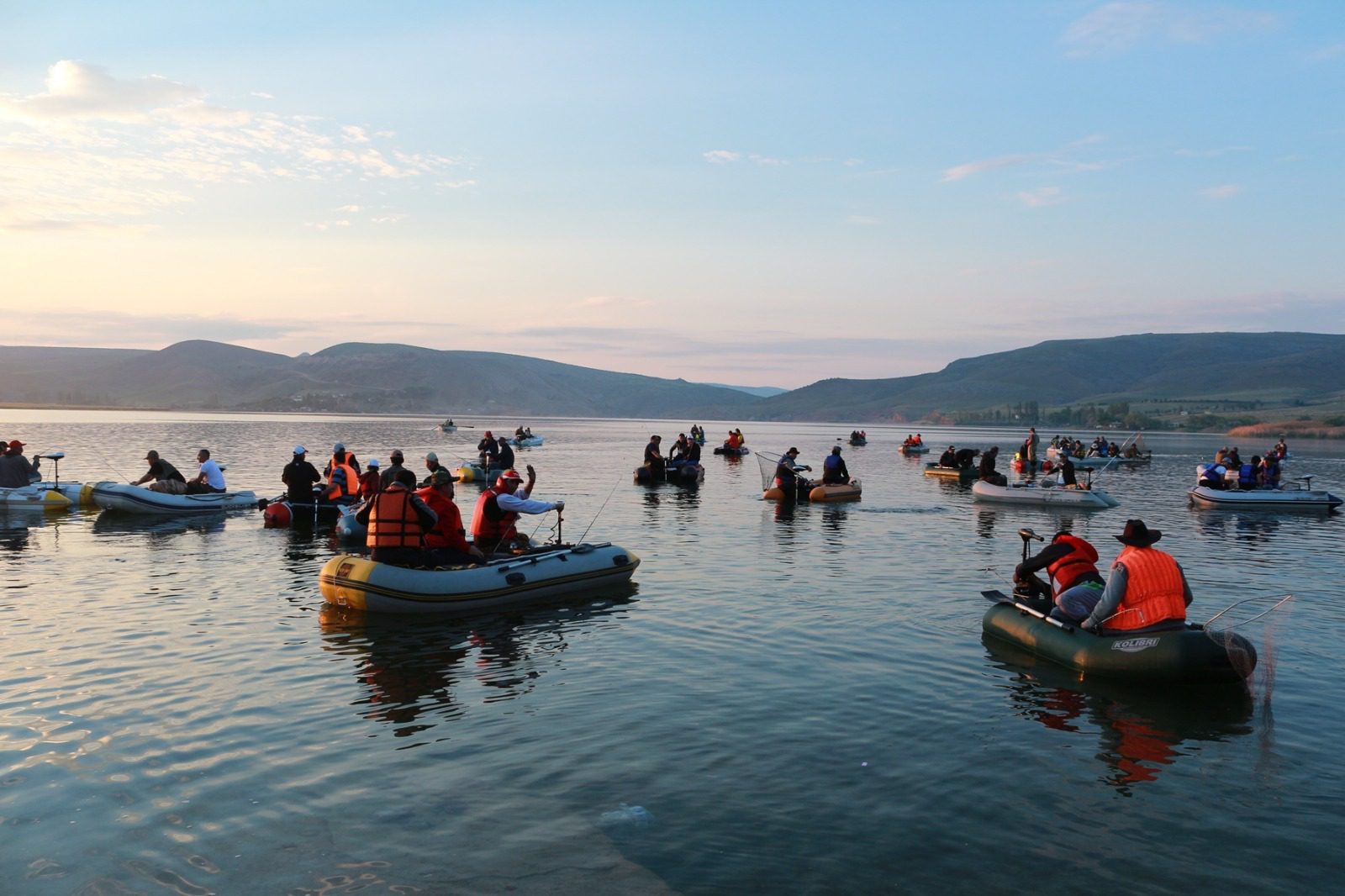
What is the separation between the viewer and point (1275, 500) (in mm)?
35219

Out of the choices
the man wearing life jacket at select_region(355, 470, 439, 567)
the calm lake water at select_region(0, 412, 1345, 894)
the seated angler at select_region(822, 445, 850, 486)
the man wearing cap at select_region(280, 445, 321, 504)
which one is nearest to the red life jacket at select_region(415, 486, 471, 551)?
the man wearing life jacket at select_region(355, 470, 439, 567)

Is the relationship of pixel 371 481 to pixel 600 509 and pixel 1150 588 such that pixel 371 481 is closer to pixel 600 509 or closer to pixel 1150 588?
pixel 600 509

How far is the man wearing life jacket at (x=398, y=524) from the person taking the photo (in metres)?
15.5

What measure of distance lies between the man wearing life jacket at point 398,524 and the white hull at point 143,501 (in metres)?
15.3

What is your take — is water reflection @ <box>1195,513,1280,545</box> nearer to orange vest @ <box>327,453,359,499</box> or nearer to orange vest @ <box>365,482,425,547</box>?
orange vest @ <box>365,482,425,547</box>

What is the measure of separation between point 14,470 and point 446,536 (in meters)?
20.5

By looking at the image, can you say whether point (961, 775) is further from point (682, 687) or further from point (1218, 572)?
point (1218, 572)

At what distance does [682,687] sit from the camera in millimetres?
11797

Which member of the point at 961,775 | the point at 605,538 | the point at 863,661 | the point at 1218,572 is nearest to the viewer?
the point at 961,775

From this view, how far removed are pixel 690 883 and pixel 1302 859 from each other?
15.7ft

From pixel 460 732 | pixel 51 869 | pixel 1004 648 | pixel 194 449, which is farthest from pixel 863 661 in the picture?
pixel 194 449

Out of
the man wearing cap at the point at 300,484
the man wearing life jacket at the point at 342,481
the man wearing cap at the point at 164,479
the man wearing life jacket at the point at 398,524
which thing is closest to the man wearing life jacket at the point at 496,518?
the man wearing life jacket at the point at 398,524

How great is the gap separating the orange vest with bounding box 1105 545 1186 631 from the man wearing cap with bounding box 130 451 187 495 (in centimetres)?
2591

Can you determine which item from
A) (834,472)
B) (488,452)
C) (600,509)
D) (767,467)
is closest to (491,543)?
(600,509)
